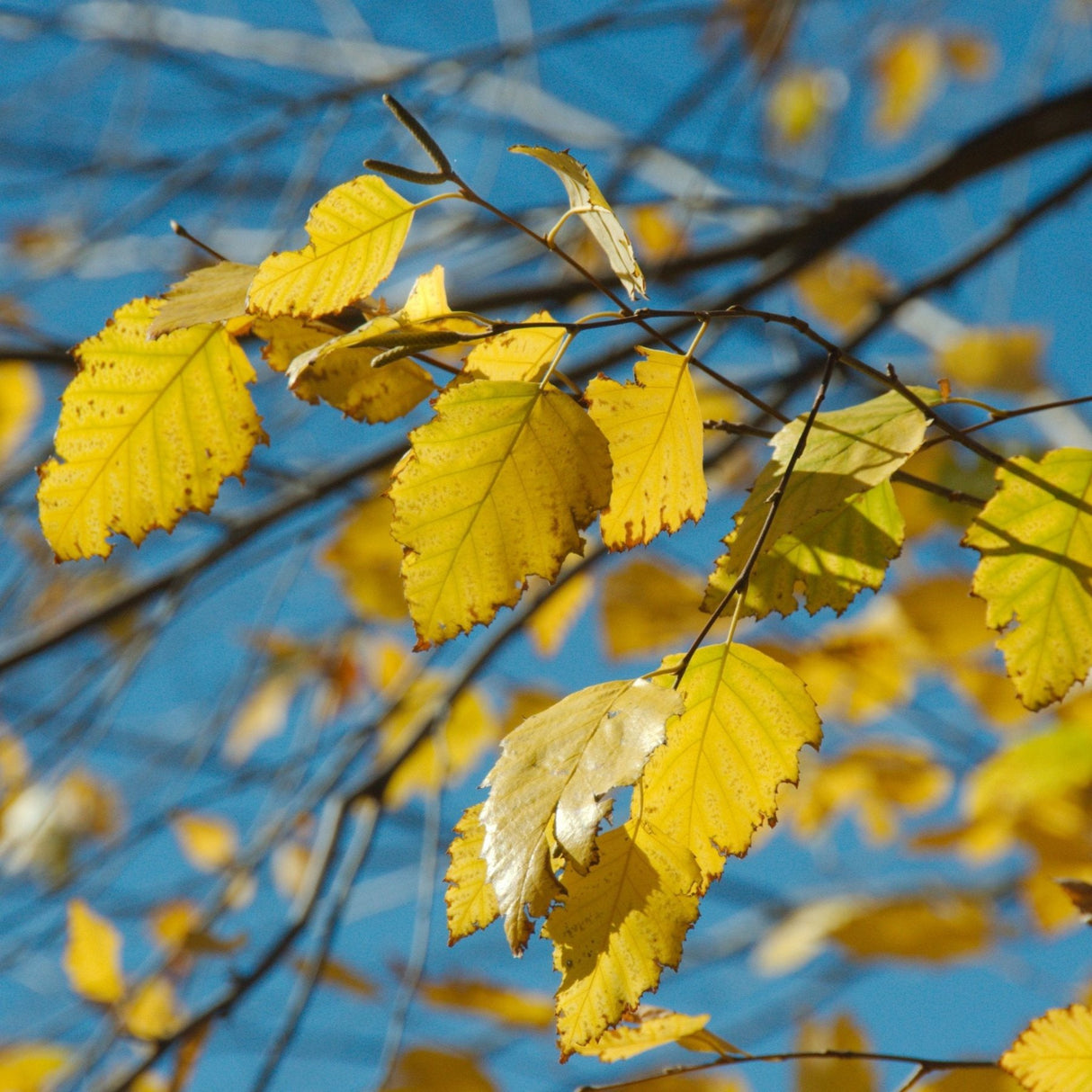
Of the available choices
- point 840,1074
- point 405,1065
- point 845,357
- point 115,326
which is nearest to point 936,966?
point 840,1074

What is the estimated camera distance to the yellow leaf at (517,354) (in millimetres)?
496

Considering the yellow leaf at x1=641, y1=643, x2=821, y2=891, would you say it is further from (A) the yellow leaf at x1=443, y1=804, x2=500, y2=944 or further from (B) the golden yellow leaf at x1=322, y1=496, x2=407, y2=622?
(B) the golden yellow leaf at x1=322, y1=496, x2=407, y2=622

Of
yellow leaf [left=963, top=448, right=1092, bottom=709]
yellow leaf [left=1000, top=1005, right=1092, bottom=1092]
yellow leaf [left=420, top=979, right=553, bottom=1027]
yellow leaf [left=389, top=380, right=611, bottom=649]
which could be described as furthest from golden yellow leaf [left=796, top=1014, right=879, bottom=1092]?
yellow leaf [left=389, top=380, right=611, bottom=649]

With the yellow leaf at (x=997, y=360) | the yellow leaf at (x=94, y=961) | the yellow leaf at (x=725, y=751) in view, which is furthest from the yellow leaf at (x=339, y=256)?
the yellow leaf at (x=997, y=360)

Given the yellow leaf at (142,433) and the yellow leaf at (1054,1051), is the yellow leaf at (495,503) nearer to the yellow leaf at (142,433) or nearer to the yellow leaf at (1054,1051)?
the yellow leaf at (142,433)

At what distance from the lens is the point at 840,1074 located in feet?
4.04

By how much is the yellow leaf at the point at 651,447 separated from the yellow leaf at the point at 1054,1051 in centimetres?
29

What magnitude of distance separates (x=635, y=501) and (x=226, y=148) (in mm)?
875

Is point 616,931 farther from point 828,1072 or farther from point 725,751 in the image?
point 828,1072

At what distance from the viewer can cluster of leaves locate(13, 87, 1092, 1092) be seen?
44 centimetres

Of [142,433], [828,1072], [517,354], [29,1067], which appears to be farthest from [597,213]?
[29,1067]

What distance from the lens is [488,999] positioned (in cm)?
115

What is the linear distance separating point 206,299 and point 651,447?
21cm

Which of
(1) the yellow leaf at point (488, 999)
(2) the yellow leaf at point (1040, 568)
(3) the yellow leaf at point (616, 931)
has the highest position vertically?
(2) the yellow leaf at point (1040, 568)
